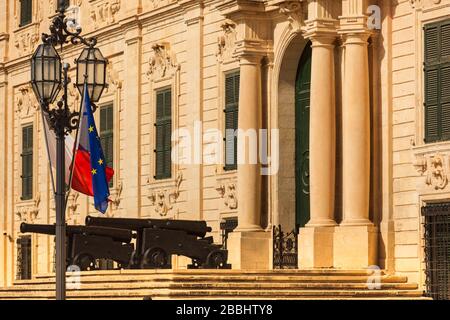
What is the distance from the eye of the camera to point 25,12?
41.8 meters

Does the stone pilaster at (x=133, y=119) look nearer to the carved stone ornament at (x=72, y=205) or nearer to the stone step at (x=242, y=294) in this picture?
the carved stone ornament at (x=72, y=205)

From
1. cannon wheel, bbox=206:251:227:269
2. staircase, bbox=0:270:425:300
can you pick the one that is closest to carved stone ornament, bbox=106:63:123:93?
cannon wheel, bbox=206:251:227:269

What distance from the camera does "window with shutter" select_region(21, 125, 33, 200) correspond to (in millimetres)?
41156

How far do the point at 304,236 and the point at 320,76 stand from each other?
2.59 m

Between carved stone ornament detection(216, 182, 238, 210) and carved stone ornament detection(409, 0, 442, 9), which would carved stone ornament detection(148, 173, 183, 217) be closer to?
carved stone ornament detection(216, 182, 238, 210)

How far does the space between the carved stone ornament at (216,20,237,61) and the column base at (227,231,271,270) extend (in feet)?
11.6

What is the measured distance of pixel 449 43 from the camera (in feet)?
83.1

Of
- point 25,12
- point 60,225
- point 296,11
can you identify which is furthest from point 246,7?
point 25,12

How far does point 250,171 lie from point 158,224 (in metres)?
2.02

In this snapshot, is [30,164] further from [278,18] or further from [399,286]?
[399,286]

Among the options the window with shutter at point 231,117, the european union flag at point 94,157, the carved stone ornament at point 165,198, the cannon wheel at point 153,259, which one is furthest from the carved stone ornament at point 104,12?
the european union flag at point 94,157

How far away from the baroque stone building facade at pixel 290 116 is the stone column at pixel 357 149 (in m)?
0.02

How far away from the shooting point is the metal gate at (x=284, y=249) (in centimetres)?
2886
